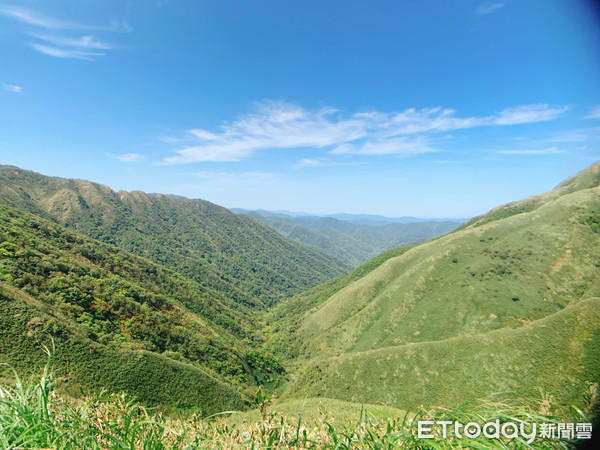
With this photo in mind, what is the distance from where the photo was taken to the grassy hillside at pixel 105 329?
1277 inches

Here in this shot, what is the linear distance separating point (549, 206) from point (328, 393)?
99093mm

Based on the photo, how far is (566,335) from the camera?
37.8 metres

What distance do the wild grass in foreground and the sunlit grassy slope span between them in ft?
114

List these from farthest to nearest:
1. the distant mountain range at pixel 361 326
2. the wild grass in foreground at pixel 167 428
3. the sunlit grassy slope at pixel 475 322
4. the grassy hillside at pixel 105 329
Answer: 1. the sunlit grassy slope at pixel 475 322
2. the distant mountain range at pixel 361 326
3. the grassy hillside at pixel 105 329
4. the wild grass in foreground at pixel 167 428

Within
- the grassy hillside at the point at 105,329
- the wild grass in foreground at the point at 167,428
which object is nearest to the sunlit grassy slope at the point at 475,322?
the grassy hillside at the point at 105,329

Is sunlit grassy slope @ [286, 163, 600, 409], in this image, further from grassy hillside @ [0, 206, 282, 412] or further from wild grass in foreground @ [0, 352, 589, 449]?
Answer: wild grass in foreground @ [0, 352, 589, 449]

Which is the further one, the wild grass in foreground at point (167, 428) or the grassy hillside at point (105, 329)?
the grassy hillside at point (105, 329)

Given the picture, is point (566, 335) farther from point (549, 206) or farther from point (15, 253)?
point (15, 253)

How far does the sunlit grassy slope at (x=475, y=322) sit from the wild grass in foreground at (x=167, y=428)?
3468 cm

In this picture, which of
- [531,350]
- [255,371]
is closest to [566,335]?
[531,350]

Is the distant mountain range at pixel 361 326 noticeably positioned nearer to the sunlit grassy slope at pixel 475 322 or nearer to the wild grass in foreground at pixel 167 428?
the sunlit grassy slope at pixel 475 322

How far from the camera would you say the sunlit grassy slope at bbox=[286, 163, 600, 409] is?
37969 millimetres

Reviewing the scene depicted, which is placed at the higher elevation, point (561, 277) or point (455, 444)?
point (455, 444)

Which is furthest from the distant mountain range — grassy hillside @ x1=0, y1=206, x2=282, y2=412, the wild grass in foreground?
the wild grass in foreground
